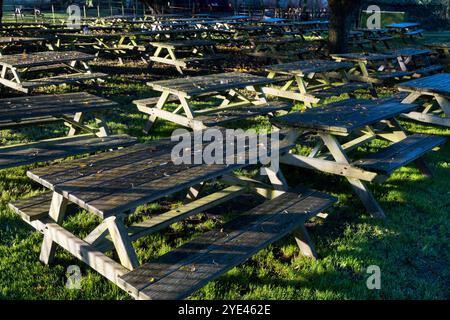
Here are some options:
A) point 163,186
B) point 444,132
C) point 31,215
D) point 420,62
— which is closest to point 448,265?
point 163,186

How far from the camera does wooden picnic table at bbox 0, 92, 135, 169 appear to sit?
4.00 m

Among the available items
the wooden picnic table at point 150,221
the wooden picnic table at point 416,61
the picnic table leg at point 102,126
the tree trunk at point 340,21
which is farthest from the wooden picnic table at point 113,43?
the wooden picnic table at point 150,221

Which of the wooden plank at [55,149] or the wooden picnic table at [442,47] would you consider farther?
the wooden picnic table at [442,47]

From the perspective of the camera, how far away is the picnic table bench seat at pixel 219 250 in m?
2.38

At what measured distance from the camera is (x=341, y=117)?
179 inches

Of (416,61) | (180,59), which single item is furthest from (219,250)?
(416,61)

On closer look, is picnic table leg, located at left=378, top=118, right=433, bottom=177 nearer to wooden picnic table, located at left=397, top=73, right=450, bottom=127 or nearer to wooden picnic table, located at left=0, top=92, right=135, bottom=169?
wooden picnic table, located at left=397, top=73, right=450, bottom=127

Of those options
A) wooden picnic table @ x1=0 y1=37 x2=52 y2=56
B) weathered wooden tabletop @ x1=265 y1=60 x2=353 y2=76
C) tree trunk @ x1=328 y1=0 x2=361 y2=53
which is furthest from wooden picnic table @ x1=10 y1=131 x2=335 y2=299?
tree trunk @ x1=328 y1=0 x2=361 y2=53

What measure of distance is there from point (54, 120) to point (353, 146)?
3416mm

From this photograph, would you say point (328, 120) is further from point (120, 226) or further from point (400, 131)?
point (120, 226)

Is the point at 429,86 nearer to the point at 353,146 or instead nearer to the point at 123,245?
the point at 353,146

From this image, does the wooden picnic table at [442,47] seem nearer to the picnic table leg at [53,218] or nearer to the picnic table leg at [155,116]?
the picnic table leg at [155,116]

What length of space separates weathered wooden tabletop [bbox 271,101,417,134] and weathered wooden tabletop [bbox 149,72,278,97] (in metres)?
1.21

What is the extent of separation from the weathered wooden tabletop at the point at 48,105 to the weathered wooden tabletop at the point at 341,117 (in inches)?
76.5
